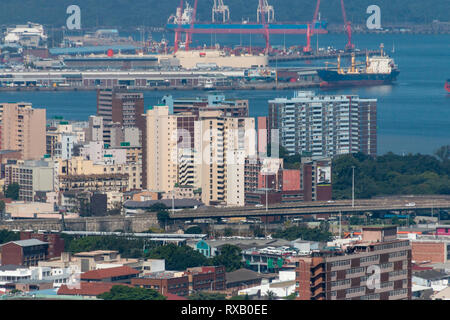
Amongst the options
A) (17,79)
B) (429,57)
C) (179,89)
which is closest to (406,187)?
(179,89)

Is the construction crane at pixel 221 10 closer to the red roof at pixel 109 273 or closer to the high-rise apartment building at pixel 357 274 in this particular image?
the red roof at pixel 109 273

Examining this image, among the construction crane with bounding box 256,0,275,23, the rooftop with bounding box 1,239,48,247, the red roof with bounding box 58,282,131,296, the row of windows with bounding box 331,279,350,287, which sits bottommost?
→ the rooftop with bounding box 1,239,48,247

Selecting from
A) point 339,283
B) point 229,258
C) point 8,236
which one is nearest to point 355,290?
point 339,283

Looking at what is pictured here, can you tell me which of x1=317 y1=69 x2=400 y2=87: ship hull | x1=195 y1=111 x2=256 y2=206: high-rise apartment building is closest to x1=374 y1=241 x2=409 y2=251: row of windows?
x1=195 y1=111 x2=256 y2=206: high-rise apartment building

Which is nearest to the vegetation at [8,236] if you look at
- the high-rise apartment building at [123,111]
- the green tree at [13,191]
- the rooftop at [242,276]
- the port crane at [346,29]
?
the rooftop at [242,276]

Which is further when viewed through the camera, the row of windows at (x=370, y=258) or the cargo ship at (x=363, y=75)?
the cargo ship at (x=363, y=75)

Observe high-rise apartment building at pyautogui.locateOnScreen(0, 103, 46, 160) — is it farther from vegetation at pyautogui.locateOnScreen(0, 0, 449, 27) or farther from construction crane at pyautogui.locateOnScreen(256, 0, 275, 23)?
construction crane at pyautogui.locateOnScreen(256, 0, 275, 23)
